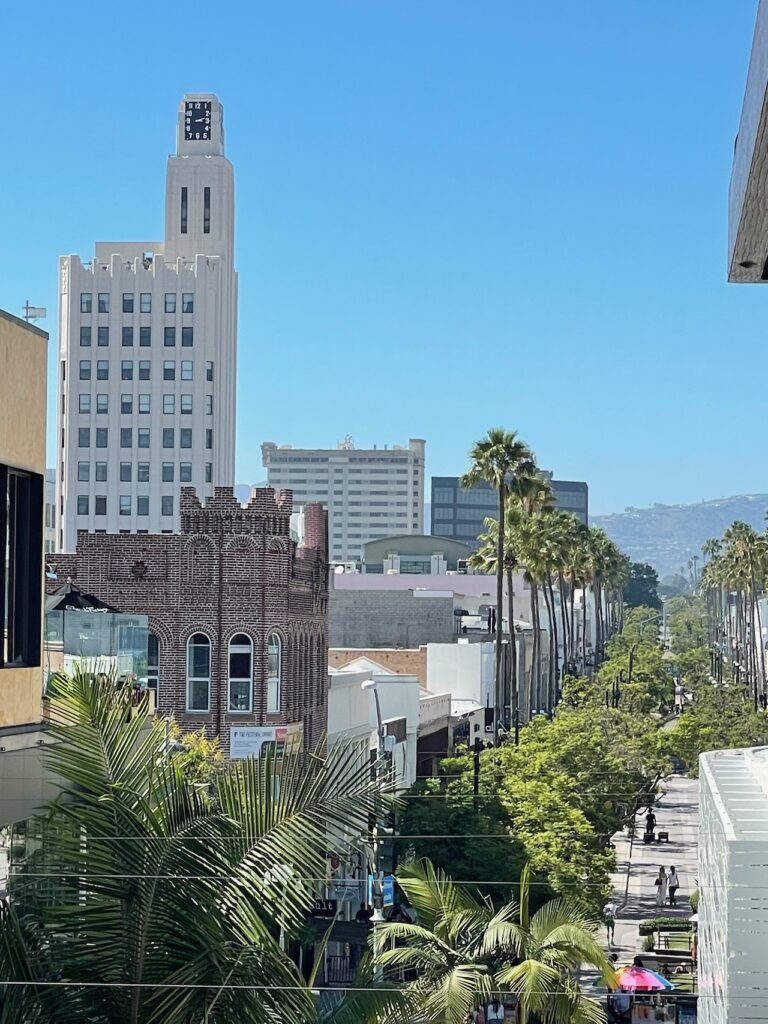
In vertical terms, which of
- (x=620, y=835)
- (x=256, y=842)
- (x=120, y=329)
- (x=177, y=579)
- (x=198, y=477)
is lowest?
(x=620, y=835)

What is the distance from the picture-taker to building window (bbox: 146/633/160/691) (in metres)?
45.2

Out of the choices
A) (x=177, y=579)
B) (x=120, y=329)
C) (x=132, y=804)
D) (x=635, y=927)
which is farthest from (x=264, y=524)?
(x=120, y=329)

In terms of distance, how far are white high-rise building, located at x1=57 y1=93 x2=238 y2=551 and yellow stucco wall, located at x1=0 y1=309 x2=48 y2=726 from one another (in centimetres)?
9395

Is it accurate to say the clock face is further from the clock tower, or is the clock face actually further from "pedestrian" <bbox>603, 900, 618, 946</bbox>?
"pedestrian" <bbox>603, 900, 618, 946</bbox>

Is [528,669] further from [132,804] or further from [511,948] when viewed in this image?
[132,804]

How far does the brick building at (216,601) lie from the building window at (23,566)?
2866cm

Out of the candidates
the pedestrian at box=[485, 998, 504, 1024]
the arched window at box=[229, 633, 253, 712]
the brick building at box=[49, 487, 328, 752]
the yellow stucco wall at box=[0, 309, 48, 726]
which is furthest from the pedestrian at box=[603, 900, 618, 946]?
the yellow stucco wall at box=[0, 309, 48, 726]

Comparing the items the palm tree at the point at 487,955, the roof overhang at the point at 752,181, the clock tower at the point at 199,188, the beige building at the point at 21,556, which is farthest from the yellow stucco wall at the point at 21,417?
the clock tower at the point at 199,188

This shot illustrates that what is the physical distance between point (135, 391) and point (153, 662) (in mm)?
67344

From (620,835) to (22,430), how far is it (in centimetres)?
5643

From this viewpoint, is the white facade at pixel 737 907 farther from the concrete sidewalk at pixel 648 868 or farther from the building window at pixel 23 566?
the concrete sidewalk at pixel 648 868

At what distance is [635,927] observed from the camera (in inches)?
1715

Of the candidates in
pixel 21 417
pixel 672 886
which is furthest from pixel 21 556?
pixel 672 886

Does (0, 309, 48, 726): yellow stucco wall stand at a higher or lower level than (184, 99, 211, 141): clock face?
lower
